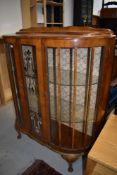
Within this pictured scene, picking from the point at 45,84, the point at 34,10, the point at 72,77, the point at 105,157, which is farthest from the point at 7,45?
the point at 34,10

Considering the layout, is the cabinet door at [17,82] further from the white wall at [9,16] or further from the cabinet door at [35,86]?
the white wall at [9,16]

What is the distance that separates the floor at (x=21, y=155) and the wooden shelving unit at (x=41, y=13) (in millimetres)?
1634

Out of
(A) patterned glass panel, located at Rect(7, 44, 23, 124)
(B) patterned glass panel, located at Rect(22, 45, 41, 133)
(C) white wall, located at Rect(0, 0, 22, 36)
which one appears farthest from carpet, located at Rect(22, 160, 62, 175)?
(C) white wall, located at Rect(0, 0, 22, 36)

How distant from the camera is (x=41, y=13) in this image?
8.85 feet

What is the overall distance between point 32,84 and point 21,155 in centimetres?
71

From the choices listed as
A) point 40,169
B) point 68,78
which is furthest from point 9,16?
point 40,169

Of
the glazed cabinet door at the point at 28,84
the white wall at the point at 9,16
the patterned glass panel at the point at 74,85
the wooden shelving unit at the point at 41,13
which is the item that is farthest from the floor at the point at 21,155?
the wooden shelving unit at the point at 41,13

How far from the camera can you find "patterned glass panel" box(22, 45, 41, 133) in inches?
45.7

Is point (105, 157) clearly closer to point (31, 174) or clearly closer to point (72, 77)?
point (72, 77)

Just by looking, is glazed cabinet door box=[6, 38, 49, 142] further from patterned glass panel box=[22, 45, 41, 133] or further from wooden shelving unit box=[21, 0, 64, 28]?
wooden shelving unit box=[21, 0, 64, 28]

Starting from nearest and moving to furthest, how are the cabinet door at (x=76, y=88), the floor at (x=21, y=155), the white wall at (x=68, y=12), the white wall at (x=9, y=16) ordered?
the cabinet door at (x=76, y=88)
the floor at (x=21, y=155)
the white wall at (x=9, y=16)
the white wall at (x=68, y=12)

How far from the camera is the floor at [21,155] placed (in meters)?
1.36

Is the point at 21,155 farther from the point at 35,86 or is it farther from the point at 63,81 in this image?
the point at 63,81

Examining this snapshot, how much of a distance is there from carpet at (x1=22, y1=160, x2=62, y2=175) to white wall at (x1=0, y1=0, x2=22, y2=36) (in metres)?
1.72
